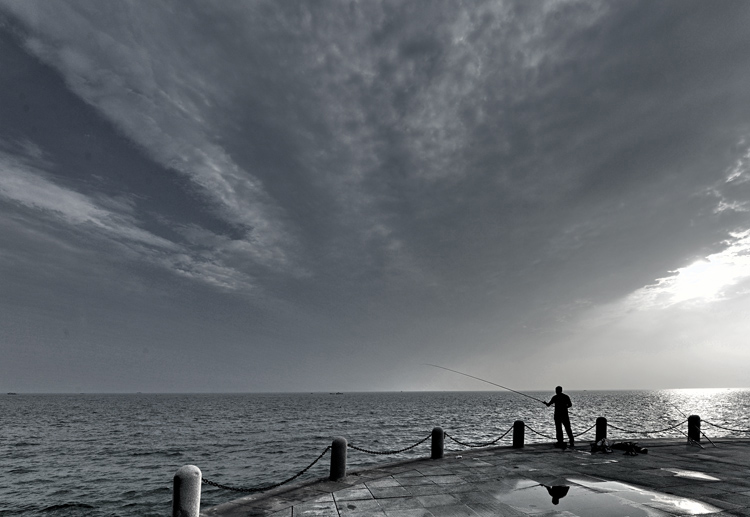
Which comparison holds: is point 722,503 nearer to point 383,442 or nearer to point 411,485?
point 411,485

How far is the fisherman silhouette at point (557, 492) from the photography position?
28.0 ft

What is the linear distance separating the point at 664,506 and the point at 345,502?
6232 mm

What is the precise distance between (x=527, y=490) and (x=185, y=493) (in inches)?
282

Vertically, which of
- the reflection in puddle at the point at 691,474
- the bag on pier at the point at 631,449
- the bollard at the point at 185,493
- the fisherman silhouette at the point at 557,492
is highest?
the bollard at the point at 185,493

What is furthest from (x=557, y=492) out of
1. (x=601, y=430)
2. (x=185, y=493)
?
(x=601, y=430)

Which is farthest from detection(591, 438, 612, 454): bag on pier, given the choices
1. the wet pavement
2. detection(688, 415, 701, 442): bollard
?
detection(688, 415, 701, 442): bollard

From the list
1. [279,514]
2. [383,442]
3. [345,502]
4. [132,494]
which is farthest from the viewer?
[383,442]

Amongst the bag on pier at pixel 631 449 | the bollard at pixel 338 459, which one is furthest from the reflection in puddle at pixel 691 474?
the bollard at pixel 338 459

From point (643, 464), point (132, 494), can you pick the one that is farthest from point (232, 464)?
point (643, 464)

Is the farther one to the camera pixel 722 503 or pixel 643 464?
pixel 643 464

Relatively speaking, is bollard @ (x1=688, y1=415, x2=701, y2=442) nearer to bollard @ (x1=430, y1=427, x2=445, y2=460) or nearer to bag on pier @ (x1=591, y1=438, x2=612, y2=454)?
bag on pier @ (x1=591, y1=438, x2=612, y2=454)

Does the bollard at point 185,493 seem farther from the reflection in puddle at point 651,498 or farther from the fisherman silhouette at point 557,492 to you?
the reflection in puddle at point 651,498

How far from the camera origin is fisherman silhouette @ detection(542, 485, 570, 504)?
8545 mm

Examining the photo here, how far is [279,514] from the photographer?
7848mm
